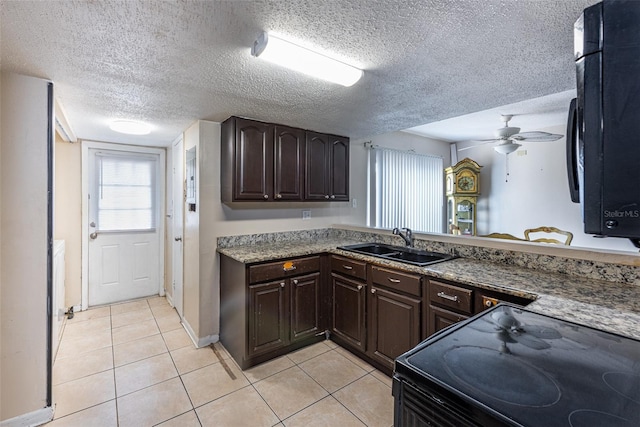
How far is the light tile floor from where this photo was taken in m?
1.81

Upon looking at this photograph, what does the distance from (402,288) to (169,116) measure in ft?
7.96

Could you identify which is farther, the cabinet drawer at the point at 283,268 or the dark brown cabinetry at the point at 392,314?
the cabinet drawer at the point at 283,268

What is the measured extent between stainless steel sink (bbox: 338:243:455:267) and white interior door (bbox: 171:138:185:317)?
6.02 feet

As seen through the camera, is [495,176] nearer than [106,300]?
No

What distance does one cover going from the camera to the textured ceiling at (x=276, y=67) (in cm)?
116

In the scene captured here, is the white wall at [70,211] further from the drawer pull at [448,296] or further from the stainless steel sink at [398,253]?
the drawer pull at [448,296]

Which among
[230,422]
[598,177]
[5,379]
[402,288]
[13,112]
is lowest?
[230,422]

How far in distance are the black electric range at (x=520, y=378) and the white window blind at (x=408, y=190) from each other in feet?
10.3

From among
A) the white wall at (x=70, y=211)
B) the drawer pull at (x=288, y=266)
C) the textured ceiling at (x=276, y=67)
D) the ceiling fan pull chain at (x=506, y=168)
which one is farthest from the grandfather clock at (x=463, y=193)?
the white wall at (x=70, y=211)

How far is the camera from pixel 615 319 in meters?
1.13

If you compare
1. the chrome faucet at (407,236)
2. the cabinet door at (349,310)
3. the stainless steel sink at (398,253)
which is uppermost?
the chrome faucet at (407,236)

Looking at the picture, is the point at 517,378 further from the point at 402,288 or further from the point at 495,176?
the point at 495,176

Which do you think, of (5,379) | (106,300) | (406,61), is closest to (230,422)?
(5,379)

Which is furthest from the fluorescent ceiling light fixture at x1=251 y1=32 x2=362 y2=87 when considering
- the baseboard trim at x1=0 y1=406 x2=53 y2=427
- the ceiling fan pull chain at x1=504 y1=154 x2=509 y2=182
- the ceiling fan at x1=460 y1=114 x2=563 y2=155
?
the ceiling fan pull chain at x1=504 y1=154 x2=509 y2=182
